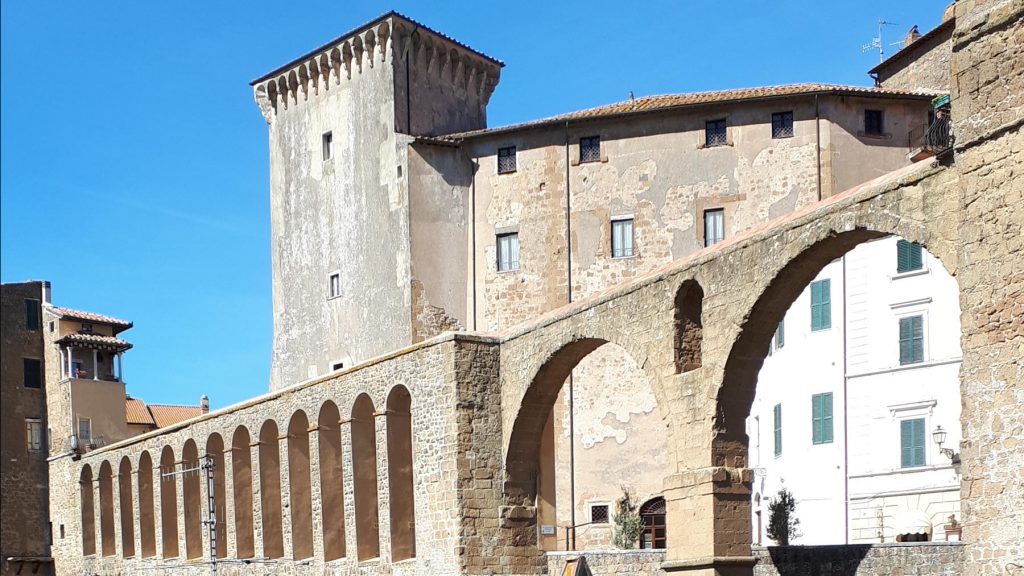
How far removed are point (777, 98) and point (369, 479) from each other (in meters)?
14.0

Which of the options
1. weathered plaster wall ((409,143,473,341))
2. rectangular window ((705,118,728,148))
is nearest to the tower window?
weathered plaster wall ((409,143,473,341))

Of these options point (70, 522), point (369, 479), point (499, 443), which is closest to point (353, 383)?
point (369, 479)

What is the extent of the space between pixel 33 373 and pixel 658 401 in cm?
3510

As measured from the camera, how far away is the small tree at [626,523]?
105ft

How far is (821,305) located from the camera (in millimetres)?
33875

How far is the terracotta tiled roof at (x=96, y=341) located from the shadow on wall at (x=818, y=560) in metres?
34.1

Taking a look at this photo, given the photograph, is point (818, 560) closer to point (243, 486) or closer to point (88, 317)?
point (243, 486)

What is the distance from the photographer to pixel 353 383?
30.4 meters

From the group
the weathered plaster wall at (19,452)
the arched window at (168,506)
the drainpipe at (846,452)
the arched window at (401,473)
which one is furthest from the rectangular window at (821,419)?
the weathered plaster wall at (19,452)

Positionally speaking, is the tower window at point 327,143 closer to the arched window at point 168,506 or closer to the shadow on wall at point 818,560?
the arched window at point 168,506

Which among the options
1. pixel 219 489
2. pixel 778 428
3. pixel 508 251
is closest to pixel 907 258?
pixel 778 428

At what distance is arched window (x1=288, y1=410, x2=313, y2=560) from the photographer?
109 ft

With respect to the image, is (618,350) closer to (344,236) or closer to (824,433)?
(824,433)

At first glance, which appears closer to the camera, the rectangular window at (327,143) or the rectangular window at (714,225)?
the rectangular window at (714,225)
